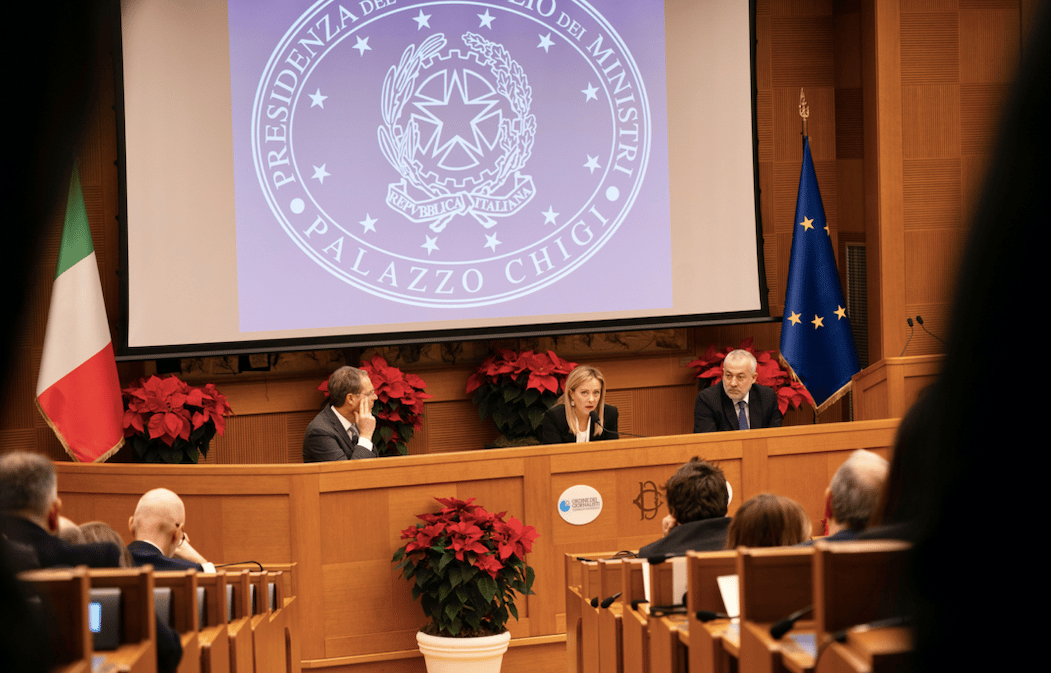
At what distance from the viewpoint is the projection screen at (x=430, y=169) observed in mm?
6367

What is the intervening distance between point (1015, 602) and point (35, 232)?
0.21 metres

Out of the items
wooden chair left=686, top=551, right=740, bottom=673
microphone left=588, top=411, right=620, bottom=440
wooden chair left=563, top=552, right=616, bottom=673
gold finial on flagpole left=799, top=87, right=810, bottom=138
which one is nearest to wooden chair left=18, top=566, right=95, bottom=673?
wooden chair left=686, top=551, right=740, bottom=673

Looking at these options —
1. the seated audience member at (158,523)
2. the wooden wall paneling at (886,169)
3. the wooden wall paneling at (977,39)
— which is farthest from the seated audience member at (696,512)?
the wooden wall paneling at (977,39)

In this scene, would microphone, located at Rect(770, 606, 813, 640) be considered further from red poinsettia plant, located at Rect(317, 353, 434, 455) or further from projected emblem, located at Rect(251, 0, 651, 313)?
projected emblem, located at Rect(251, 0, 651, 313)

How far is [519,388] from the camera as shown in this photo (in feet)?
22.1

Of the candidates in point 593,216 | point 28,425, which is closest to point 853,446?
point 593,216

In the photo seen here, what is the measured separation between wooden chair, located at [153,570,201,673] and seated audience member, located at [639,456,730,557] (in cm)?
151

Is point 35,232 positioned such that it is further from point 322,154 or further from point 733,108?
point 733,108

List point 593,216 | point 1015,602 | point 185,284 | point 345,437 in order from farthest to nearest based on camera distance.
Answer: point 593,216
point 185,284
point 345,437
point 1015,602

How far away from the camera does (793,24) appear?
768 cm

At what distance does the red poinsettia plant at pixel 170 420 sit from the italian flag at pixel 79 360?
0.10m

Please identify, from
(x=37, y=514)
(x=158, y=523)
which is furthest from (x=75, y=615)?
(x=158, y=523)

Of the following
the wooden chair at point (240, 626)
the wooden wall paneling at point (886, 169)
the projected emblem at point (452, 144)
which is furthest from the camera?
the wooden wall paneling at point (886, 169)

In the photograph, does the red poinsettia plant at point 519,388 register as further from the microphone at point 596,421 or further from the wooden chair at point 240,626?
the wooden chair at point 240,626
